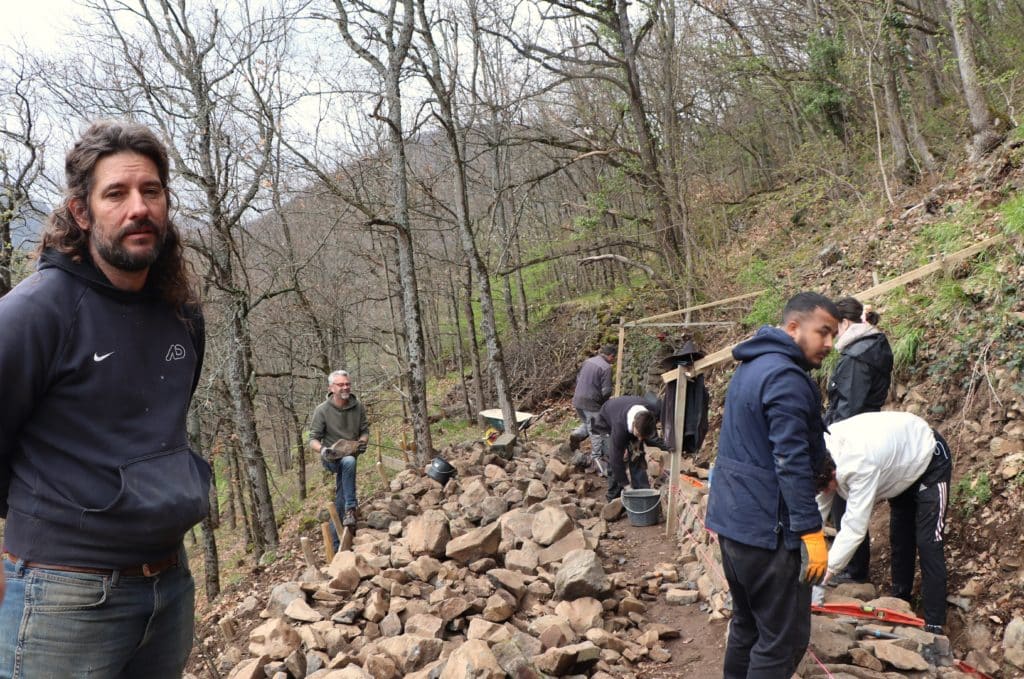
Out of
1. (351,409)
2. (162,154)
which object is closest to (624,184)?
(351,409)

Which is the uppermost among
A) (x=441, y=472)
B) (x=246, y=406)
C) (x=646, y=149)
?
(x=646, y=149)

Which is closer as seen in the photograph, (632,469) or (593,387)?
(632,469)

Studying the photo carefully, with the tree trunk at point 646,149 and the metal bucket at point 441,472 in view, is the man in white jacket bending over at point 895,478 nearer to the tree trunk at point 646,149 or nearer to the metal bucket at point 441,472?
the metal bucket at point 441,472

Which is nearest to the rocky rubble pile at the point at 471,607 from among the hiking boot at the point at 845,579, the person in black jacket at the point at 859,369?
the hiking boot at the point at 845,579

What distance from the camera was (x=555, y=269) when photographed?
23734 millimetres

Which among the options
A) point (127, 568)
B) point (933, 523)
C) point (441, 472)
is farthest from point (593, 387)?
point (127, 568)

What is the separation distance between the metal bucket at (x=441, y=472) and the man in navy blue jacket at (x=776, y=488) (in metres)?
6.28

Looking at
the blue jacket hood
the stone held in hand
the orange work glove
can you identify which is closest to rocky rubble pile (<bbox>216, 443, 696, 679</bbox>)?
the stone held in hand

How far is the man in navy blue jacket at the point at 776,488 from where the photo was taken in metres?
3.00

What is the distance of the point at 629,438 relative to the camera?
743 cm

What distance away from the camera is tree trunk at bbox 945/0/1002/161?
8.19 meters

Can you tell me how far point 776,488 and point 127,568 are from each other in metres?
2.57

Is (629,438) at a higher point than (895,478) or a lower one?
lower

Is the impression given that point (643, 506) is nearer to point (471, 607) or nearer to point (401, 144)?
point (471, 607)
